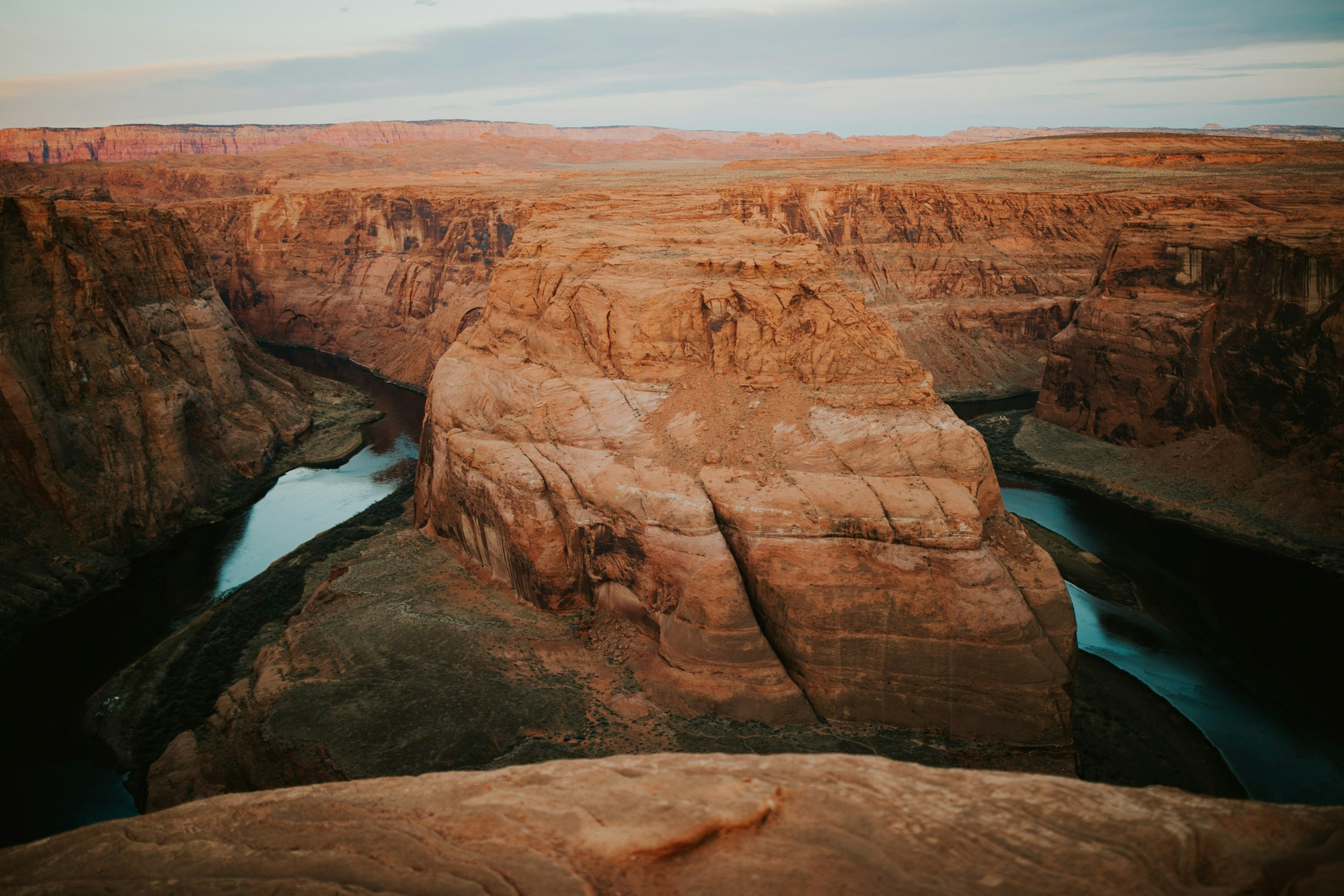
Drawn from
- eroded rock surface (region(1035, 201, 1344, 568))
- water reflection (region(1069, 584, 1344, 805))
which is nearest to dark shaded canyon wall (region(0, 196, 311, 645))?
water reflection (region(1069, 584, 1344, 805))

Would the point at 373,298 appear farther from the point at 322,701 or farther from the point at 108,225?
the point at 322,701

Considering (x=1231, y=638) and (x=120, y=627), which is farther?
(x=120, y=627)

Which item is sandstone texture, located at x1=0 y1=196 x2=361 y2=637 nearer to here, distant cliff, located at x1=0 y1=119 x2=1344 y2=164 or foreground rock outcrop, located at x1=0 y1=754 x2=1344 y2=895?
foreground rock outcrop, located at x1=0 y1=754 x2=1344 y2=895

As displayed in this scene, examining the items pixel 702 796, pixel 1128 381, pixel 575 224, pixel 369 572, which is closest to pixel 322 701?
pixel 369 572

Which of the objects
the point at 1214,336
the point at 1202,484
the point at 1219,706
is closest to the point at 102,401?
the point at 1219,706

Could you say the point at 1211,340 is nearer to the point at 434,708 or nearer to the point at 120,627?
the point at 434,708
